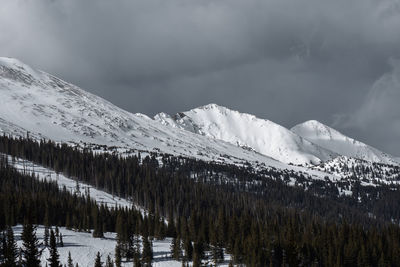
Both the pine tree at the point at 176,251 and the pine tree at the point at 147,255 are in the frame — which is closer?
the pine tree at the point at 147,255

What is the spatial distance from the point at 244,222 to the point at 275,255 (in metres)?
30.3

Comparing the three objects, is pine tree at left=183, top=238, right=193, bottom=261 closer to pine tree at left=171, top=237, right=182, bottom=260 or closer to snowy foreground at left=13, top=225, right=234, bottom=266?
pine tree at left=171, top=237, right=182, bottom=260

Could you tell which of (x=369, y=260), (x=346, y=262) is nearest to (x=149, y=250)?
(x=346, y=262)

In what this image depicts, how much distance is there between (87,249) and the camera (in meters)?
116

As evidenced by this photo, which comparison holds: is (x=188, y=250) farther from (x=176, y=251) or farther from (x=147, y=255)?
(x=147, y=255)

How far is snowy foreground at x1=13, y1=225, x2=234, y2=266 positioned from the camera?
109 metres

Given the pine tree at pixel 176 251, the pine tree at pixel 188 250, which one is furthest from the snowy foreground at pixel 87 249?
the pine tree at pixel 188 250

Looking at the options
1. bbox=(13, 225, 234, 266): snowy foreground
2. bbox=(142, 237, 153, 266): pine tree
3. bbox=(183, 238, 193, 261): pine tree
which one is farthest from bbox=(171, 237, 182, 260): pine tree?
bbox=(142, 237, 153, 266): pine tree

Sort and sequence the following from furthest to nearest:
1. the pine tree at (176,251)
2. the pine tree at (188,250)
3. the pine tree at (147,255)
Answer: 1. the pine tree at (188,250)
2. the pine tree at (176,251)
3. the pine tree at (147,255)

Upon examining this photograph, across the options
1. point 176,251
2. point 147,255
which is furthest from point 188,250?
point 147,255

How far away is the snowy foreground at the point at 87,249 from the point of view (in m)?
109

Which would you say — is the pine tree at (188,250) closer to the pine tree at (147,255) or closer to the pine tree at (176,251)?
the pine tree at (176,251)

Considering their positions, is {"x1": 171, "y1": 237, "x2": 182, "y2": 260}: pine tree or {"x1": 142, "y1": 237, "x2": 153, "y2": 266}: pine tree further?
{"x1": 171, "y1": 237, "x2": 182, "y2": 260}: pine tree

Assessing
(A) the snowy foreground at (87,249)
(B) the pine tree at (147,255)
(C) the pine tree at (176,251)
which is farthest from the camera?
(C) the pine tree at (176,251)
